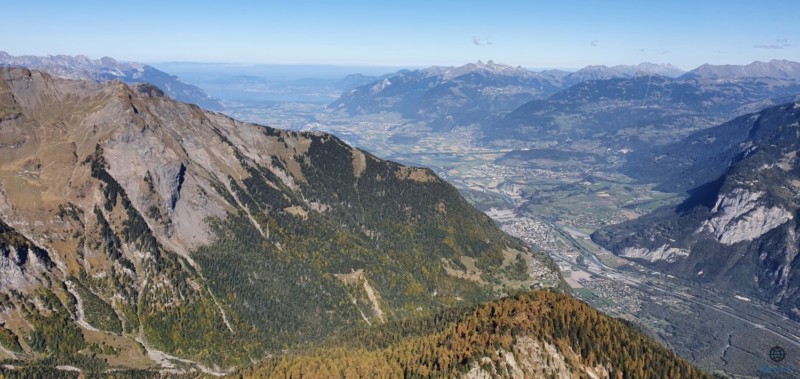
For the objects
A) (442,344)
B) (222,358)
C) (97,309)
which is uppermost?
(442,344)

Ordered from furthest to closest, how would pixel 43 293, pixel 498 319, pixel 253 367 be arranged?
1. pixel 43 293
2. pixel 253 367
3. pixel 498 319

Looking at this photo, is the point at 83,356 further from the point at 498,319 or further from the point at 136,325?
the point at 498,319

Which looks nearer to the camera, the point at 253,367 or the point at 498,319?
the point at 498,319

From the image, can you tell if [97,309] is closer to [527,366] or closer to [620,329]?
[527,366]

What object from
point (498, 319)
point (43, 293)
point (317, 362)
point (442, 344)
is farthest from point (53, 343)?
point (498, 319)

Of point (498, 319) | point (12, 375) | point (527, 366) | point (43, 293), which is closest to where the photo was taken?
point (527, 366)

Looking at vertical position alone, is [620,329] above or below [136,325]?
above
